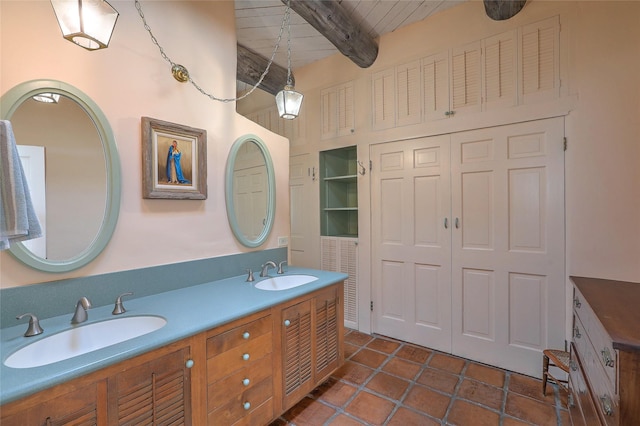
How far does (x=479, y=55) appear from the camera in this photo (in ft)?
7.79

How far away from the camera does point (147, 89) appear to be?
1722 millimetres

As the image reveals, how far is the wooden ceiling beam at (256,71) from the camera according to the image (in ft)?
9.85

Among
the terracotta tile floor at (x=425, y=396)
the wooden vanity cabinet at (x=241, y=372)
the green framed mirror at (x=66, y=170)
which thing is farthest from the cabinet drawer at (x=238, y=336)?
the green framed mirror at (x=66, y=170)

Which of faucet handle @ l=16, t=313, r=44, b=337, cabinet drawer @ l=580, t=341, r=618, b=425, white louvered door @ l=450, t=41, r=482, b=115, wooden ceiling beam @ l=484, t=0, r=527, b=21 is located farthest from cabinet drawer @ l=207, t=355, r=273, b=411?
wooden ceiling beam @ l=484, t=0, r=527, b=21

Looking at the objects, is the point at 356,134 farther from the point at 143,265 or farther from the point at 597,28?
the point at 143,265

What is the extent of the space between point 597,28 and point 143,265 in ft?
11.0

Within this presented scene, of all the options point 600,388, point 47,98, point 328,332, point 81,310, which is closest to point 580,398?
point 600,388

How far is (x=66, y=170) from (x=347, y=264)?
2501 mm

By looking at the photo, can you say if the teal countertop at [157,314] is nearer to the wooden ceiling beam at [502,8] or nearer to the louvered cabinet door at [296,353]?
the louvered cabinet door at [296,353]

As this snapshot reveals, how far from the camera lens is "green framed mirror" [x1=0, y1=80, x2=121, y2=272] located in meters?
1.32

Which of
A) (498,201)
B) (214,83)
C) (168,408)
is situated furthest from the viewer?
(498,201)

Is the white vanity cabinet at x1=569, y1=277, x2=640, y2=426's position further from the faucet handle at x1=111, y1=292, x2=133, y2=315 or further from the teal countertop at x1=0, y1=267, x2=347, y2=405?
the faucet handle at x1=111, y1=292, x2=133, y2=315

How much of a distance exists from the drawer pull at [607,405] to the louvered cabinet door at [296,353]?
4.68 feet

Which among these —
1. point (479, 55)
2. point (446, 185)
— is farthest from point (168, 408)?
point (479, 55)
